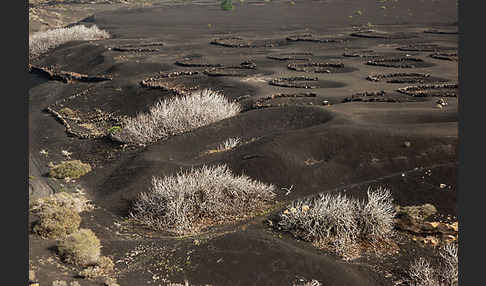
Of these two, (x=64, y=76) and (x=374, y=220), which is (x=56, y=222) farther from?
(x=64, y=76)

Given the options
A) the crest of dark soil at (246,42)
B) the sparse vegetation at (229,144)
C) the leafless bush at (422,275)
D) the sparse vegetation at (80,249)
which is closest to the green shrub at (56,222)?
the sparse vegetation at (80,249)

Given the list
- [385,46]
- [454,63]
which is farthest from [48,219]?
[385,46]

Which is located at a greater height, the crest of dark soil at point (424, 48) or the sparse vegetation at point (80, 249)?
the crest of dark soil at point (424, 48)

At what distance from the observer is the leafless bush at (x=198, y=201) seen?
543 inches

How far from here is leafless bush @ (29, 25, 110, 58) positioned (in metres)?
49.0

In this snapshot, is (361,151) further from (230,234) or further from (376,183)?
(230,234)

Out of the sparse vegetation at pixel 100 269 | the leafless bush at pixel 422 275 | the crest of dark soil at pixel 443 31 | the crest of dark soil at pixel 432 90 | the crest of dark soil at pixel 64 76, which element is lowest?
the sparse vegetation at pixel 100 269

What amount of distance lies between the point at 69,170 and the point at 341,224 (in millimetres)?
12190

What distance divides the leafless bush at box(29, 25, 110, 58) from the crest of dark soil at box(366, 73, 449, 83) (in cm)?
3457

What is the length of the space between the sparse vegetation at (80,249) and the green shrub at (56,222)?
1140 mm

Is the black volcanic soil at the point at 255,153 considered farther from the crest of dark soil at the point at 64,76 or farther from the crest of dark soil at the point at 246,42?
the crest of dark soil at the point at 246,42

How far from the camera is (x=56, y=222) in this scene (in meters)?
13.1

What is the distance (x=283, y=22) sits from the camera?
72.4 metres

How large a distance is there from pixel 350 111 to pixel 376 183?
25.6ft
